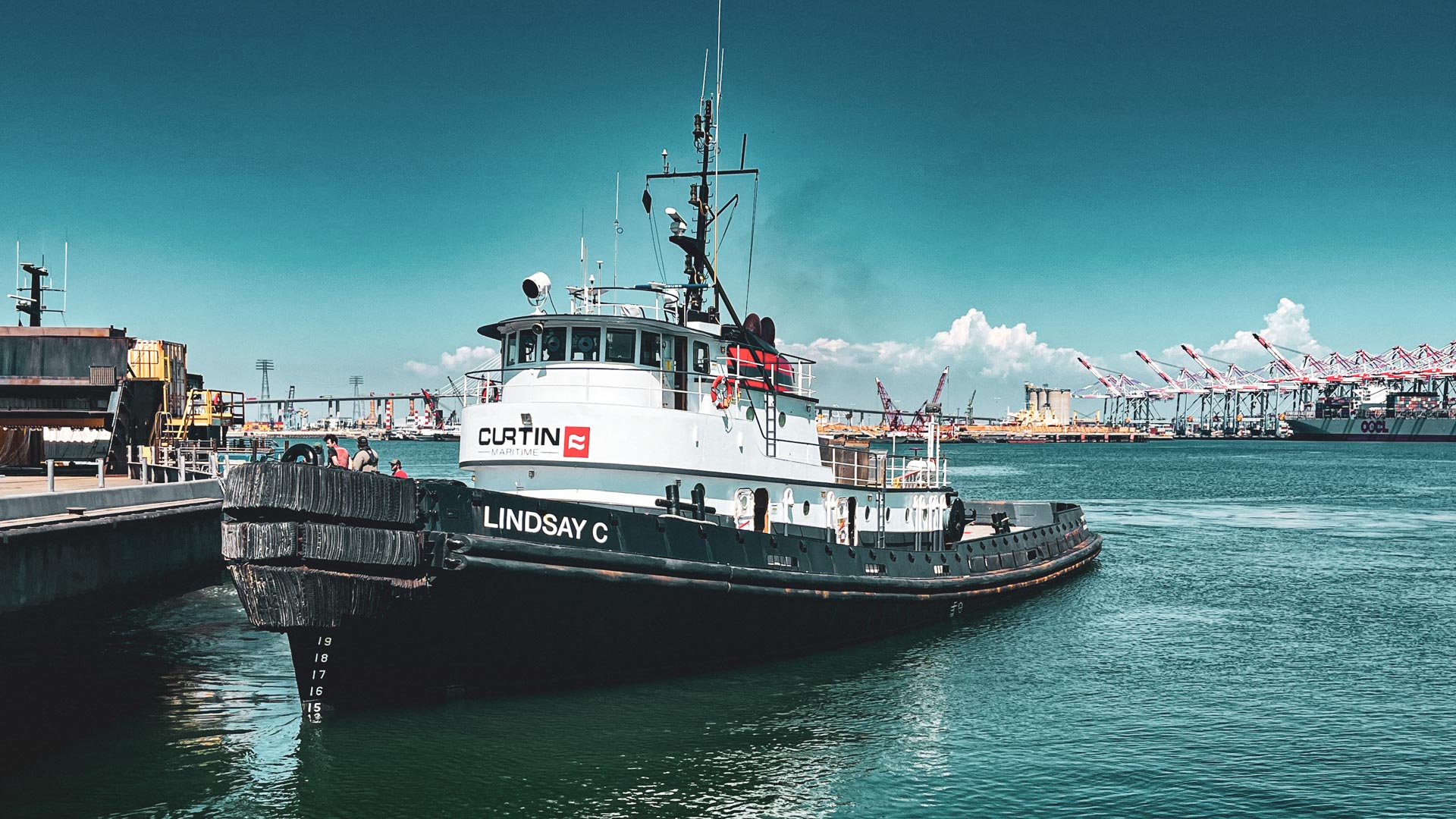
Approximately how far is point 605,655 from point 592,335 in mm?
4376

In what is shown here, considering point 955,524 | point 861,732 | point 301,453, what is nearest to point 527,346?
point 301,453

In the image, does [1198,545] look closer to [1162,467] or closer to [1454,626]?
[1454,626]

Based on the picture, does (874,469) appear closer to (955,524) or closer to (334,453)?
(955,524)

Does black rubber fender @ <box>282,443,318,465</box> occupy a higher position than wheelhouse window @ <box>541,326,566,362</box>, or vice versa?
wheelhouse window @ <box>541,326,566,362</box>

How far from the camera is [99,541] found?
1493 cm

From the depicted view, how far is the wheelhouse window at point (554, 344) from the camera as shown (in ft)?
44.1

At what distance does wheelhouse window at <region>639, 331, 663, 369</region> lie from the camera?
44.3 ft

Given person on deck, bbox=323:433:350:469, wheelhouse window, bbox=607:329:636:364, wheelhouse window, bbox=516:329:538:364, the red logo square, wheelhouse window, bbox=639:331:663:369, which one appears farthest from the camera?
wheelhouse window, bbox=516:329:538:364

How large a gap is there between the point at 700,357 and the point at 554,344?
Result: 87.0 inches

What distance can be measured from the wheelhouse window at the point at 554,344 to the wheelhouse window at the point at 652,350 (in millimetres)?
1106

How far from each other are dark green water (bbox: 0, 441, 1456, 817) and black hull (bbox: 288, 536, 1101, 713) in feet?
0.99

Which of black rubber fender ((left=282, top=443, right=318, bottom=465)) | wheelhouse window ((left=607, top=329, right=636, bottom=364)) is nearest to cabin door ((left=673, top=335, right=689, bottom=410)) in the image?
wheelhouse window ((left=607, top=329, right=636, bottom=364))

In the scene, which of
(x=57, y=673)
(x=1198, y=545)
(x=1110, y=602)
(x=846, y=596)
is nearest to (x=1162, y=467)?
(x=1198, y=545)

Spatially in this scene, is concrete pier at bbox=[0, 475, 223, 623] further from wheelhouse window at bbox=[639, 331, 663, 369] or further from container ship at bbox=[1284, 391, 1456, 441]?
container ship at bbox=[1284, 391, 1456, 441]
